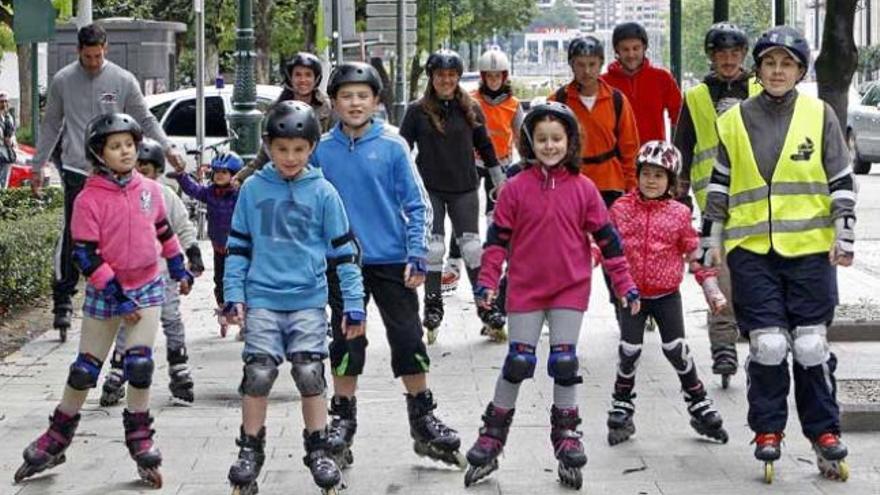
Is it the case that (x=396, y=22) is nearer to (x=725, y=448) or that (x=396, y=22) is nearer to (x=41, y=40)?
(x=41, y=40)

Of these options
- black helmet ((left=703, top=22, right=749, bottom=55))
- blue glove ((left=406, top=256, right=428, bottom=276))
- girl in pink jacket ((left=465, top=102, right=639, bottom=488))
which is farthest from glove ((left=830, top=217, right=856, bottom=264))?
black helmet ((left=703, top=22, right=749, bottom=55))

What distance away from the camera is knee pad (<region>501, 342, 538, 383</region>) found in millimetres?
7879

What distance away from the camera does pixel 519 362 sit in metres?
7.88

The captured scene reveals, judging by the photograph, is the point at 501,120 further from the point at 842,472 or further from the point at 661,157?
the point at 842,472

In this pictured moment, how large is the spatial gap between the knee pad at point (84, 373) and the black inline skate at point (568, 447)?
1794 millimetres

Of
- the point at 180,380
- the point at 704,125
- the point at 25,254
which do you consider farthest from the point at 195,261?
the point at 25,254

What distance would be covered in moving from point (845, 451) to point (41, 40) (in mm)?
10759

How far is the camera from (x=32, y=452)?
26.0ft

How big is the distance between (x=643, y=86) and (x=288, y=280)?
4822 millimetres

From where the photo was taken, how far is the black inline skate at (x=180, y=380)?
389 inches

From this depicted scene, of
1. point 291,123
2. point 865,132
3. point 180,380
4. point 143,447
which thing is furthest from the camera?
point 865,132

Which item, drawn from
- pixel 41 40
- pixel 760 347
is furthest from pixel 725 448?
pixel 41 40

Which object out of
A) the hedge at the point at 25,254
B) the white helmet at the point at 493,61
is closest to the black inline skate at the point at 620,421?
the white helmet at the point at 493,61

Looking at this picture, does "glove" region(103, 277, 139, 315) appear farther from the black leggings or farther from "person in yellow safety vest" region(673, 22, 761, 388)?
"person in yellow safety vest" region(673, 22, 761, 388)
